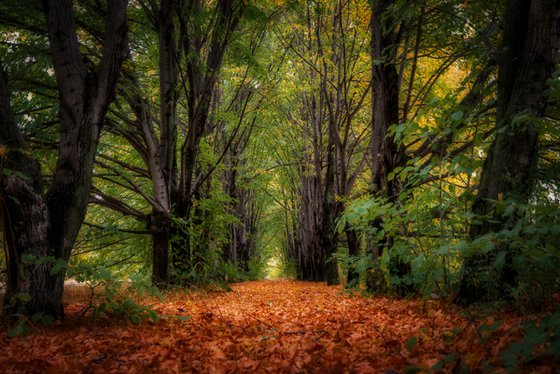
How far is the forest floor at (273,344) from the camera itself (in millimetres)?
2125

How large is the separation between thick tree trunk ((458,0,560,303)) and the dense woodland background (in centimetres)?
1

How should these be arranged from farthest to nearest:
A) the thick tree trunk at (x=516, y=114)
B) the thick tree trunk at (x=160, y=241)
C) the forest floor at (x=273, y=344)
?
the thick tree trunk at (x=160, y=241)
the thick tree trunk at (x=516, y=114)
the forest floor at (x=273, y=344)

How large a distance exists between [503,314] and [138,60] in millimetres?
8192

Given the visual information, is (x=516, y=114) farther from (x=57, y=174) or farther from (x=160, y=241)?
(x=160, y=241)

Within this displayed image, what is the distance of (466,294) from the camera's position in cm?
370

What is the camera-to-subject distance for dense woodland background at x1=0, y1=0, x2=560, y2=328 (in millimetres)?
3336

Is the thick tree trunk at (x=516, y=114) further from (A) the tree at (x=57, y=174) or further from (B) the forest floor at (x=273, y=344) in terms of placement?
(A) the tree at (x=57, y=174)

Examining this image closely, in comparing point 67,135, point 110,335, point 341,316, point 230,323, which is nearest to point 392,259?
point 341,316

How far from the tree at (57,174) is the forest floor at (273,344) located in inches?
18.8

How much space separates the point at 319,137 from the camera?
12109mm

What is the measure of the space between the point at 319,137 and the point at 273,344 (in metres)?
9.86

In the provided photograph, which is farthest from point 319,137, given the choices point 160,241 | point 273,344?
point 273,344

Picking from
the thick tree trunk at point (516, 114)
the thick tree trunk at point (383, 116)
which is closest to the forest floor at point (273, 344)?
the thick tree trunk at point (516, 114)

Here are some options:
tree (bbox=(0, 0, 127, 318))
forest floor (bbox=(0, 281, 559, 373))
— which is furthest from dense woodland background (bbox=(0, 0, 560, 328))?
forest floor (bbox=(0, 281, 559, 373))
